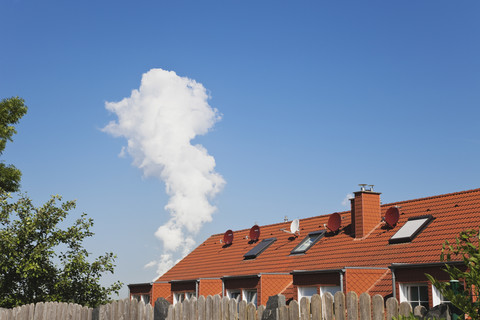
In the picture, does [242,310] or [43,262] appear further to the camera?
[43,262]

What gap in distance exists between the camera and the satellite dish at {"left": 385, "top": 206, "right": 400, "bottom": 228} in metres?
22.6

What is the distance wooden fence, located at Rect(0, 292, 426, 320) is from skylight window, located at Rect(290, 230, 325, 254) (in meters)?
14.2

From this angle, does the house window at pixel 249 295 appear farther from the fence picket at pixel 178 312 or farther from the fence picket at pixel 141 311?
the fence picket at pixel 178 312

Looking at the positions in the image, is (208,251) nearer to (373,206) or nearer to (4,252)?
(373,206)

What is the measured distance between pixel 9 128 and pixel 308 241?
1578 cm

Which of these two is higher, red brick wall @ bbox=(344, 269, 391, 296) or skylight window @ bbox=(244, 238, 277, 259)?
skylight window @ bbox=(244, 238, 277, 259)

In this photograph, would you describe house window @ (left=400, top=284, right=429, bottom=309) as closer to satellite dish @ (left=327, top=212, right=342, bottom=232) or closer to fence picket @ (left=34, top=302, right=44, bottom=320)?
satellite dish @ (left=327, top=212, right=342, bottom=232)

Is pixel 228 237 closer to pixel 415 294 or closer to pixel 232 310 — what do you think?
pixel 415 294

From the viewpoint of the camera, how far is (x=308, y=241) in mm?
26219

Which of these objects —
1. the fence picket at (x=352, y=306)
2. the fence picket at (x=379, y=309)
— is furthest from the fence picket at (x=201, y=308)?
the fence picket at (x=379, y=309)

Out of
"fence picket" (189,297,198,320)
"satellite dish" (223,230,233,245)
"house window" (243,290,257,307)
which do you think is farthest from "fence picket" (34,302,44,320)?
"satellite dish" (223,230,233,245)

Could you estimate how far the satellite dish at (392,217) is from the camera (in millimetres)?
22641

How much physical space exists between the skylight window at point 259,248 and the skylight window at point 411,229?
8.59 metres

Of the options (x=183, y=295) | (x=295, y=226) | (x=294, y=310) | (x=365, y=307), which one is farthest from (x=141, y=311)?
(x=295, y=226)
